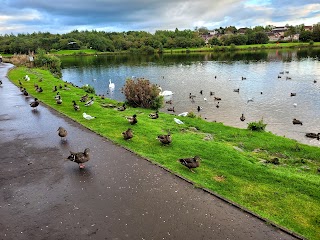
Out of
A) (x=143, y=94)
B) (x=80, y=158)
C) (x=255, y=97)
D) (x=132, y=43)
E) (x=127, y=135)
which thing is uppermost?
(x=132, y=43)

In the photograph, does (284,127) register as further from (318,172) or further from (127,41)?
(127,41)

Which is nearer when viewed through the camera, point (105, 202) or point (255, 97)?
point (105, 202)

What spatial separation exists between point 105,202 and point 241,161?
710 cm

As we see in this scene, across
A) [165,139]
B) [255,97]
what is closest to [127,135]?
[165,139]

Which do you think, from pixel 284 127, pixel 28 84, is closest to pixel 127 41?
pixel 28 84

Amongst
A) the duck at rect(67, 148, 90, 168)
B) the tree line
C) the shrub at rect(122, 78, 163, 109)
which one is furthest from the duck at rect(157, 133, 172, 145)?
the tree line

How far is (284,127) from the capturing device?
24.5 meters

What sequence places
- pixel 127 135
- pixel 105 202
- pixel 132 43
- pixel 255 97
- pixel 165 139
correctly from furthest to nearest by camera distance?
pixel 132 43 < pixel 255 97 < pixel 127 135 < pixel 165 139 < pixel 105 202

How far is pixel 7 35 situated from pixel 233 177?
630 ft

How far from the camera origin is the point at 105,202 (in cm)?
960

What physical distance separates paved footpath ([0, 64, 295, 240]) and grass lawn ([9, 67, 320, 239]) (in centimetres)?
82

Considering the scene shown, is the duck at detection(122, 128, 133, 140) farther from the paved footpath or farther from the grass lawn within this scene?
the paved footpath

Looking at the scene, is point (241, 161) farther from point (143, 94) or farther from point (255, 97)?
point (255, 97)

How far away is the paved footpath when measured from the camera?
8.23 m
